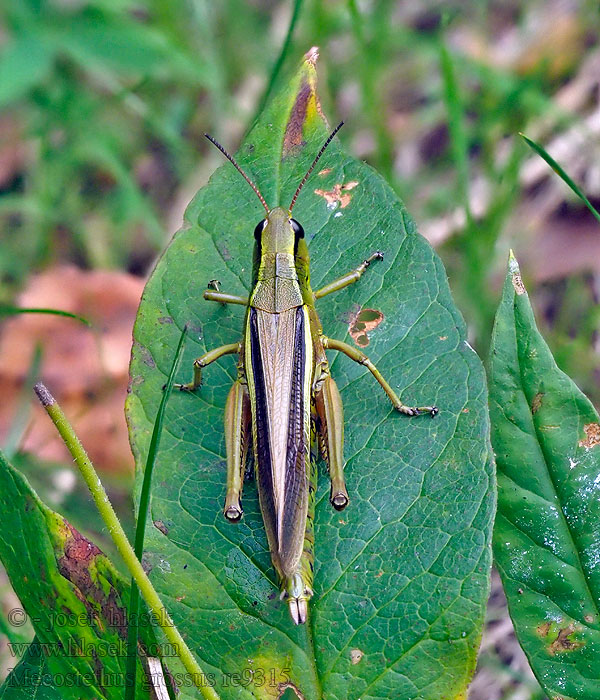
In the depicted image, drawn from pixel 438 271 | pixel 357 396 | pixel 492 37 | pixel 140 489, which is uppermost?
pixel 492 37

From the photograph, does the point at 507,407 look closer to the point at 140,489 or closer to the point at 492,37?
the point at 140,489

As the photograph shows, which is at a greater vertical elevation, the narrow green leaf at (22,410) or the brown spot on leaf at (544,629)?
the narrow green leaf at (22,410)

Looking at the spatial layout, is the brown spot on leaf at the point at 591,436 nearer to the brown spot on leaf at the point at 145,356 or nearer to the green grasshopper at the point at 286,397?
the green grasshopper at the point at 286,397

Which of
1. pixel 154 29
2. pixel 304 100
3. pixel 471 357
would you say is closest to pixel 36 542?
pixel 471 357

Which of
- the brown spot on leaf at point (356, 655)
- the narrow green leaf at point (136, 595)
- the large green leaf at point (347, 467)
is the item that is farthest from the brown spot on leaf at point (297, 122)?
the brown spot on leaf at point (356, 655)

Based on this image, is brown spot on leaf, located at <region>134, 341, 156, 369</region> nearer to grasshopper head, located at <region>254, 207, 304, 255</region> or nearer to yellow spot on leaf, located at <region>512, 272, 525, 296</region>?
grasshopper head, located at <region>254, 207, 304, 255</region>

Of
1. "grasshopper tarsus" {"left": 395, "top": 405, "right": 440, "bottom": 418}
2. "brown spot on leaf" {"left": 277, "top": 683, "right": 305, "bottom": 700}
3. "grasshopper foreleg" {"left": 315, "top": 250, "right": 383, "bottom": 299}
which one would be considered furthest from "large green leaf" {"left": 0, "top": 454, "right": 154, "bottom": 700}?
"grasshopper foreleg" {"left": 315, "top": 250, "right": 383, "bottom": 299}
